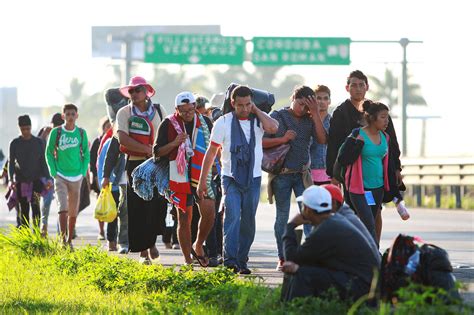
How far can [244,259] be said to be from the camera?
46.3ft

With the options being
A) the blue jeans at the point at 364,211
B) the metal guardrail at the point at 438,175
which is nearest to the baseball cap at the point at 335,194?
the blue jeans at the point at 364,211

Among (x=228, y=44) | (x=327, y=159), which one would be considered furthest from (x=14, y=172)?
(x=228, y=44)

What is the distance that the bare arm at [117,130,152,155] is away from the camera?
1567 centimetres

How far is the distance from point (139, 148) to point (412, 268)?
6.58m

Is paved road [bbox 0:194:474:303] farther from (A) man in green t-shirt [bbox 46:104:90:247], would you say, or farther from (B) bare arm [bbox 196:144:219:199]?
(A) man in green t-shirt [bbox 46:104:90:247]

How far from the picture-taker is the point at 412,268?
31.2ft

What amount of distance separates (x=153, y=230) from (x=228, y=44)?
39.9 metres

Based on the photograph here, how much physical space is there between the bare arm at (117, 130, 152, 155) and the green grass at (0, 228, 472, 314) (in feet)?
3.87

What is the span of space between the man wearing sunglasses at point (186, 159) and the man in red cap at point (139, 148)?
2.30 ft

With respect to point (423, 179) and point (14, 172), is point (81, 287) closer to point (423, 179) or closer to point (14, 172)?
point (14, 172)

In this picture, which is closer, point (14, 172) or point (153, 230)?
point (153, 230)

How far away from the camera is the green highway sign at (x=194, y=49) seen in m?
55.3

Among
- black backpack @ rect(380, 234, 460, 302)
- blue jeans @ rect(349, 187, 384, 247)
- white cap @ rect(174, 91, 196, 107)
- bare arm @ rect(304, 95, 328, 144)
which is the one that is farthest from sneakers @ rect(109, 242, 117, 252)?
black backpack @ rect(380, 234, 460, 302)

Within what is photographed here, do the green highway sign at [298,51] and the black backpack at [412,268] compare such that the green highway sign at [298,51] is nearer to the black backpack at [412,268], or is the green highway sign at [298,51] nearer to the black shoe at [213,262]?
the black shoe at [213,262]
